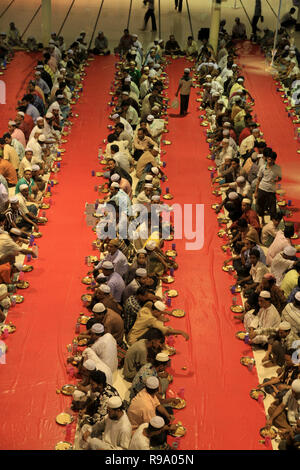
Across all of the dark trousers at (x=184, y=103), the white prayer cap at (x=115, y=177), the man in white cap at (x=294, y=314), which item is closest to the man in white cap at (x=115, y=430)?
the man in white cap at (x=294, y=314)

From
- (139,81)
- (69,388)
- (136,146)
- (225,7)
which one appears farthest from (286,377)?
(225,7)

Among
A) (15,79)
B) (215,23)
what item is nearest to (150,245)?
(15,79)

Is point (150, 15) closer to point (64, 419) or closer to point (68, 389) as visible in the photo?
point (68, 389)

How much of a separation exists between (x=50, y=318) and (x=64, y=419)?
2003mm

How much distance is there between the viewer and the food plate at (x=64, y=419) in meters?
8.62

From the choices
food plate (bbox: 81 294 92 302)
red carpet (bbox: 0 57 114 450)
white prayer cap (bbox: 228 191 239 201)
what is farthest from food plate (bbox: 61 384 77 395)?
white prayer cap (bbox: 228 191 239 201)

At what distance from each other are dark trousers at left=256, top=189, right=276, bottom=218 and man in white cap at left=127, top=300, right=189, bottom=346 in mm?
3907

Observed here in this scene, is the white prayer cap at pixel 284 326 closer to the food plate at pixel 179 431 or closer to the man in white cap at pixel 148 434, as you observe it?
the food plate at pixel 179 431

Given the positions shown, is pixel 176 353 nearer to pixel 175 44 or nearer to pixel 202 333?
pixel 202 333

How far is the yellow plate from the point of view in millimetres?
8617

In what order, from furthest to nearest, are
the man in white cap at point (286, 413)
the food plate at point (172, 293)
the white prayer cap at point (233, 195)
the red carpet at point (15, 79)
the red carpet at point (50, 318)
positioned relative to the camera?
the red carpet at point (15, 79)
the white prayer cap at point (233, 195)
the food plate at point (172, 293)
the red carpet at point (50, 318)
the man in white cap at point (286, 413)

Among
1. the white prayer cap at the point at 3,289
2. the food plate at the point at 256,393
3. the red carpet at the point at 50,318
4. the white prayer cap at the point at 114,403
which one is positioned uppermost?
the white prayer cap at the point at 114,403

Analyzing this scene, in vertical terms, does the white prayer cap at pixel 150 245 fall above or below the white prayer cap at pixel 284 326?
below

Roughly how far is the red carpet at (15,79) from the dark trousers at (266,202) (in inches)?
236
